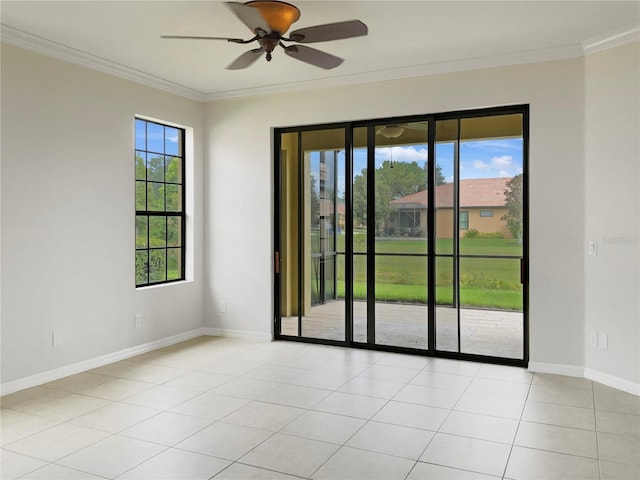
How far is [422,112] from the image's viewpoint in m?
4.89

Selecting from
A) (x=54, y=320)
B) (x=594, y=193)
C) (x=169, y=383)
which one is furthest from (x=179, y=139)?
(x=594, y=193)

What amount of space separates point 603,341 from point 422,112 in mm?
2504

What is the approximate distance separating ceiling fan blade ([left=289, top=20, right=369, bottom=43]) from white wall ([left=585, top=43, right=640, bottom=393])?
218 cm

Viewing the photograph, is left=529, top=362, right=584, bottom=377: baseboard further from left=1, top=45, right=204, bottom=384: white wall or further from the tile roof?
left=1, top=45, right=204, bottom=384: white wall

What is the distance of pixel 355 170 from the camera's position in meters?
5.30

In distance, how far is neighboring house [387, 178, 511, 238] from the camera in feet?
15.3

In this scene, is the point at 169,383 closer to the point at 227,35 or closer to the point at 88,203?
the point at 88,203

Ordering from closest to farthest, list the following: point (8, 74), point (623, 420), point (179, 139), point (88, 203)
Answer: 1. point (623, 420)
2. point (8, 74)
3. point (88, 203)
4. point (179, 139)

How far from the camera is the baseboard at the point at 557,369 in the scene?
4.33 metres

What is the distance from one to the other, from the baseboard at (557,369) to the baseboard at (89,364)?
340cm

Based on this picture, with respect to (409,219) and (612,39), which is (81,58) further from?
(612,39)

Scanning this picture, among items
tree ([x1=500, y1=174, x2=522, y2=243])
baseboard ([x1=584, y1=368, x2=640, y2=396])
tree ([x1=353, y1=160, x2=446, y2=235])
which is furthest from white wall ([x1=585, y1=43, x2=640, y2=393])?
tree ([x1=353, y1=160, x2=446, y2=235])

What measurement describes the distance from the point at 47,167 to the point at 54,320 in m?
1.25

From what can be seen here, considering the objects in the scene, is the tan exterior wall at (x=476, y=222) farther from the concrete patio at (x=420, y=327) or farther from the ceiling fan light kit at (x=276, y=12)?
the ceiling fan light kit at (x=276, y=12)
